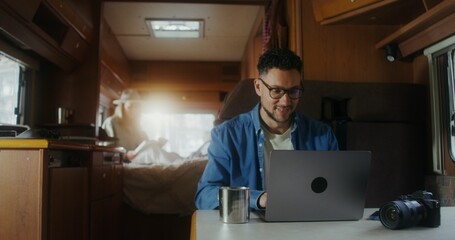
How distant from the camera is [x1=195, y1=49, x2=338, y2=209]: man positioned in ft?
4.90

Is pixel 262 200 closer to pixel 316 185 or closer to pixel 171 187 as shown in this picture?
pixel 316 185

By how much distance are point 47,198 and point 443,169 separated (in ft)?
6.10

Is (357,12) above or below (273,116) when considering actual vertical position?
above

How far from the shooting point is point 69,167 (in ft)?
6.16

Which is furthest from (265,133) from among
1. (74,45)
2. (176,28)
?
(176,28)

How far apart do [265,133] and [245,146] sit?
0.12 metres

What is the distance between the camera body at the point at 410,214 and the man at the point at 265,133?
0.55m

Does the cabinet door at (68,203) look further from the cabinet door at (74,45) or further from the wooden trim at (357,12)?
the wooden trim at (357,12)

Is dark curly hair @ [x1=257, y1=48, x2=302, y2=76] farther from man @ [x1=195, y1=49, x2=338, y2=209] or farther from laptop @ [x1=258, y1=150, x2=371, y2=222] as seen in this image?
laptop @ [x1=258, y1=150, x2=371, y2=222]

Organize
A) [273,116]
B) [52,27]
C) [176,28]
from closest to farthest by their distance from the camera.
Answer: [273,116], [52,27], [176,28]

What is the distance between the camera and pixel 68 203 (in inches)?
73.1

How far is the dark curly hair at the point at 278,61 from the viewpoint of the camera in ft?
4.98

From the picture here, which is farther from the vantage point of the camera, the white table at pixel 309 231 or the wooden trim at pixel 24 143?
the wooden trim at pixel 24 143

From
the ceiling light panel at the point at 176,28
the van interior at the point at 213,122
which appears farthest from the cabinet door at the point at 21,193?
the ceiling light panel at the point at 176,28
